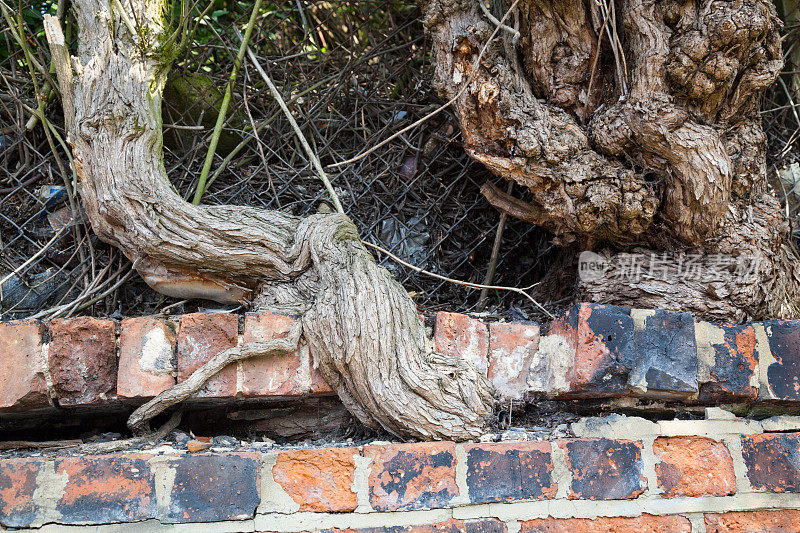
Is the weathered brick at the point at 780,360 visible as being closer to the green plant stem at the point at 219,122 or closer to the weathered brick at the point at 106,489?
the weathered brick at the point at 106,489

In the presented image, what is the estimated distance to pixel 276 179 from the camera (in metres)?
1.90

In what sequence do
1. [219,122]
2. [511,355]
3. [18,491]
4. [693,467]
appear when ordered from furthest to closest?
1. [219,122]
2. [511,355]
3. [693,467]
4. [18,491]

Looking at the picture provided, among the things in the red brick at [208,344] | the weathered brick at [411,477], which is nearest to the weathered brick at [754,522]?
the weathered brick at [411,477]

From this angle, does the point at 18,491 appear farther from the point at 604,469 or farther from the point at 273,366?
the point at 604,469

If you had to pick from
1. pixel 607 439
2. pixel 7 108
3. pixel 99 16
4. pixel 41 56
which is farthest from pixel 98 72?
pixel 607 439

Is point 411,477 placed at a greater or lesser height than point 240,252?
lesser

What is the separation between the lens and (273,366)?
1.30 m

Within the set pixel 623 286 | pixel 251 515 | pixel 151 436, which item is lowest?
pixel 251 515

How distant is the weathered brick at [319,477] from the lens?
1.16m

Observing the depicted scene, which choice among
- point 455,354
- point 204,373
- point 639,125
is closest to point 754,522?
point 455,354

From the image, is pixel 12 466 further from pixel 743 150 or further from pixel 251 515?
pixel 743 150

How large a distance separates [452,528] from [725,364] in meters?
0.66

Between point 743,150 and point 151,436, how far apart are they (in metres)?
1.43

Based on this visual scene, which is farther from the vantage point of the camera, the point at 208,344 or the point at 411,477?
the point at 208,344
